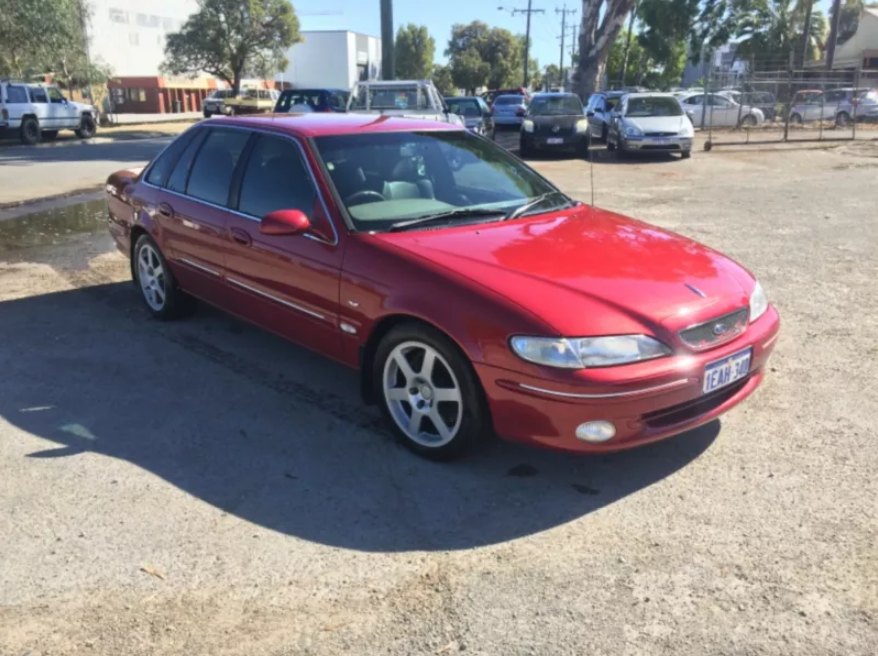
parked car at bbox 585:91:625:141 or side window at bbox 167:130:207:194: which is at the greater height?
parked car at bbox 585:91:625:141

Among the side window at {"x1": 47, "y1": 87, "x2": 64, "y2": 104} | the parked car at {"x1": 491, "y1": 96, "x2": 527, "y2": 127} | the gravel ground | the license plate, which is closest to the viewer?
the gravel ground

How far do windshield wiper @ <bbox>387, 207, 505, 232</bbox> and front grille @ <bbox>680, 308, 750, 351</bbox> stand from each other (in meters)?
1.40

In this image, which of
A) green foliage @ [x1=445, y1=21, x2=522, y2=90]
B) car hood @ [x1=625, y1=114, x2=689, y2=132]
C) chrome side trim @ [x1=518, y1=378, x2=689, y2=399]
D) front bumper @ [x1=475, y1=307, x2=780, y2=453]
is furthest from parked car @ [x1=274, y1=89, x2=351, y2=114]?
green foliage @ [x1=445, y1=21, x2=522, y2=90]

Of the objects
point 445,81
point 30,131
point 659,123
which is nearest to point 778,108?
point 659,123

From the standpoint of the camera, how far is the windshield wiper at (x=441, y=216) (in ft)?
13.5

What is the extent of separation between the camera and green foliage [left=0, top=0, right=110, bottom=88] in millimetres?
26219

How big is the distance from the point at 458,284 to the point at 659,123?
16368 mm

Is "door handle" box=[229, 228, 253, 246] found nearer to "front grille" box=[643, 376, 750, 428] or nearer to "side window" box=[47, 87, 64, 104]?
"front grille" box=[643, 376, 750, 428]

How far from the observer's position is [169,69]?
1625 inches

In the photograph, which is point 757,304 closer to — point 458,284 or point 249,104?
point 458,284

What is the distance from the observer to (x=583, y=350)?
3.24 metres

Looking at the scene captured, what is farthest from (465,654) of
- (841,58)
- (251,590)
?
(841,58)

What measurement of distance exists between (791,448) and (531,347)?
5.17 feet

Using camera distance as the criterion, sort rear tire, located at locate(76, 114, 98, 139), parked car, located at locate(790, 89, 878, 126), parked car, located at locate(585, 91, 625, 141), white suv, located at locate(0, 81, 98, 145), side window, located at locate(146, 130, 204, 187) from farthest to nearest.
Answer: rear tire, located at locate(76, 114, 98, 139)
parked car, located at locate(790, 89, 878, 126)
white suv, located at locate(0, 81, 98, 145)
parked car, located at locate(585, 91, 625, 141)
side window, located at locate(146, 130, 204, 187)
